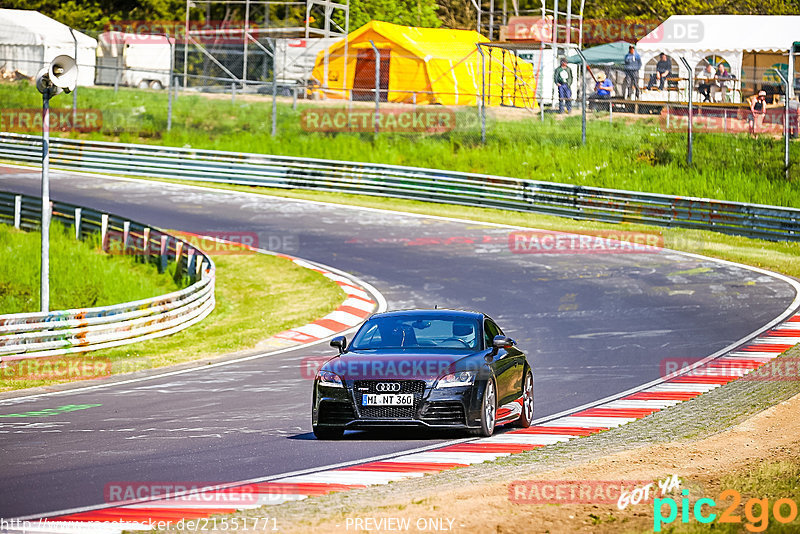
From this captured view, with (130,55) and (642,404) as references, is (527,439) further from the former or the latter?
(130,55)

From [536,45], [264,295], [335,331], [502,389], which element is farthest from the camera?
[536,45]

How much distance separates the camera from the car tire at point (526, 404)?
12.8 m

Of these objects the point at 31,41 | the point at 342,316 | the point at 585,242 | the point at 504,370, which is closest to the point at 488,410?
the point at 504,370

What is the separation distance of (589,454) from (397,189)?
84.7ft

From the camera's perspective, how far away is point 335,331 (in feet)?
69.3

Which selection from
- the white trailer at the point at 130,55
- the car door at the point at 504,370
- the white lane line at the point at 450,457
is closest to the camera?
the white lane line at the point at 450,457

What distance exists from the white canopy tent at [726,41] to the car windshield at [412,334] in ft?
101

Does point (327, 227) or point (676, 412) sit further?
point (327, 227)

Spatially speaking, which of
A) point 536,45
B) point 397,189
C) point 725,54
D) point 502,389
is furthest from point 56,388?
point 536,45

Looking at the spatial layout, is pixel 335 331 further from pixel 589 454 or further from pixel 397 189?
pixel 397 189

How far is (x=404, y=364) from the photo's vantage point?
11406mm

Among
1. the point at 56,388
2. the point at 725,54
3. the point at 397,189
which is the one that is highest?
the point at 725,54

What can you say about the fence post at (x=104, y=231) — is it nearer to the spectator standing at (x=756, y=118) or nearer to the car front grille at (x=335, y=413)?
the spectator standing at (x=756, y=118)

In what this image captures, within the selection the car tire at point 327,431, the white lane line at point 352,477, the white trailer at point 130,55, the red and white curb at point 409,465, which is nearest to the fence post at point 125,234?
the red and white curb at point 409,465
